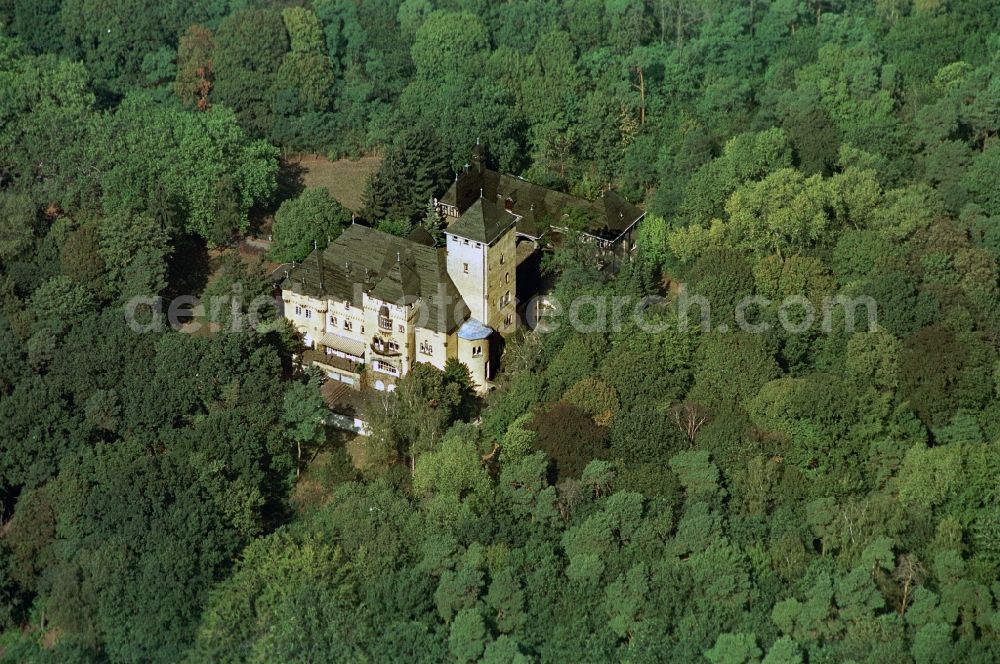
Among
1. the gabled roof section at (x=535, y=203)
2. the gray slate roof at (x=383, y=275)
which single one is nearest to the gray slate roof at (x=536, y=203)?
the gabled roof section at (x=535, y=203)

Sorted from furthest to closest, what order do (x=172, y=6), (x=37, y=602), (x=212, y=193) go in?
(x=172, y=6)
(x=212, y=193)
(x=37, y=602)

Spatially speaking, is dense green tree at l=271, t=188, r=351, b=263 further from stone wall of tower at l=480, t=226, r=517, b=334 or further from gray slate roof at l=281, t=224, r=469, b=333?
stone wall of tower at l=480, t=226, r=517, b=334

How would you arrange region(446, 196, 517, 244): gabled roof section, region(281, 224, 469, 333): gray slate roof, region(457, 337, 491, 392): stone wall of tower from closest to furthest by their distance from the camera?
1. region(446, 196, 517, 244): gabled roof section
2. region(457, 337, 491, 392): stone wall of tower
3. region(281, 224, 469, 333): gray slate roof

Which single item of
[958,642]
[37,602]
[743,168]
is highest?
[743,168]

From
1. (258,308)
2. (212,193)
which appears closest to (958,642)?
(258,308)

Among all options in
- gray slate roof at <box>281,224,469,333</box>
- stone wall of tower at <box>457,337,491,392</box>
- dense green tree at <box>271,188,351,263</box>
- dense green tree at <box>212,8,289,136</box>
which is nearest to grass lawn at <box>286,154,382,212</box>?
dense green tree at <box>212,8,289,136</box>

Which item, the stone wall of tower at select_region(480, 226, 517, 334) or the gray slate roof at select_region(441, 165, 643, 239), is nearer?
the stone wall of tower at select_region(480, 226, 517, 334)

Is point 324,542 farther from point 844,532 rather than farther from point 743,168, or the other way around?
point 743,168
